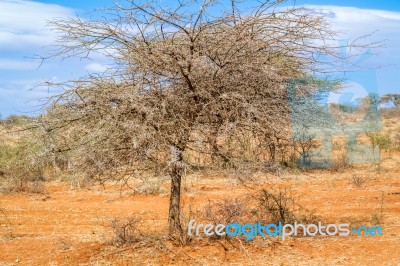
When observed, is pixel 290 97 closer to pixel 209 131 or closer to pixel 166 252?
pixel 209 131

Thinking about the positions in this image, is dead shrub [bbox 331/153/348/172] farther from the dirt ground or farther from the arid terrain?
the arid terrain

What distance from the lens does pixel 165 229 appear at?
1016 centimetres

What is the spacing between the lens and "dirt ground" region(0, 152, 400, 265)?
25.6 ft

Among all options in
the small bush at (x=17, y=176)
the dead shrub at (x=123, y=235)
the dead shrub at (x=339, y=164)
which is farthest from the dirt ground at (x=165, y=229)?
the dead shrub at (x=339, y=164)

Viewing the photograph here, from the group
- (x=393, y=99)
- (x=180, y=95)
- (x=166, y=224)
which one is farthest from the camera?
(x=393, y=99)

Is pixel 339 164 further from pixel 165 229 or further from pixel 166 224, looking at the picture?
pixel 165 229

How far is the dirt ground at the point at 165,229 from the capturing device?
7.79 m

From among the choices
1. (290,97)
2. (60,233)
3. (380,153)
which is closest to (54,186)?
(60,233)

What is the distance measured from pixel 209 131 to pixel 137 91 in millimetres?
1109

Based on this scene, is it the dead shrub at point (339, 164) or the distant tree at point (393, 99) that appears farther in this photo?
the distant tree at point (393, 99)

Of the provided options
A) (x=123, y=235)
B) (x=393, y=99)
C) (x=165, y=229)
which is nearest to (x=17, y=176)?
(x=165, y=229)

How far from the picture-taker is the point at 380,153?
81.0 feet

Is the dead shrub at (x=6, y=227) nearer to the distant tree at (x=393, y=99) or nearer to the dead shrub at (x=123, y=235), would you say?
the dead shrub at (x=123, y=235)

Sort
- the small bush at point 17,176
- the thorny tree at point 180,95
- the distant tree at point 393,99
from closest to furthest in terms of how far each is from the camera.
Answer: the thorny tree at point 180,95 → the small bush at point 17,176 → the distant tree at point 393,99
